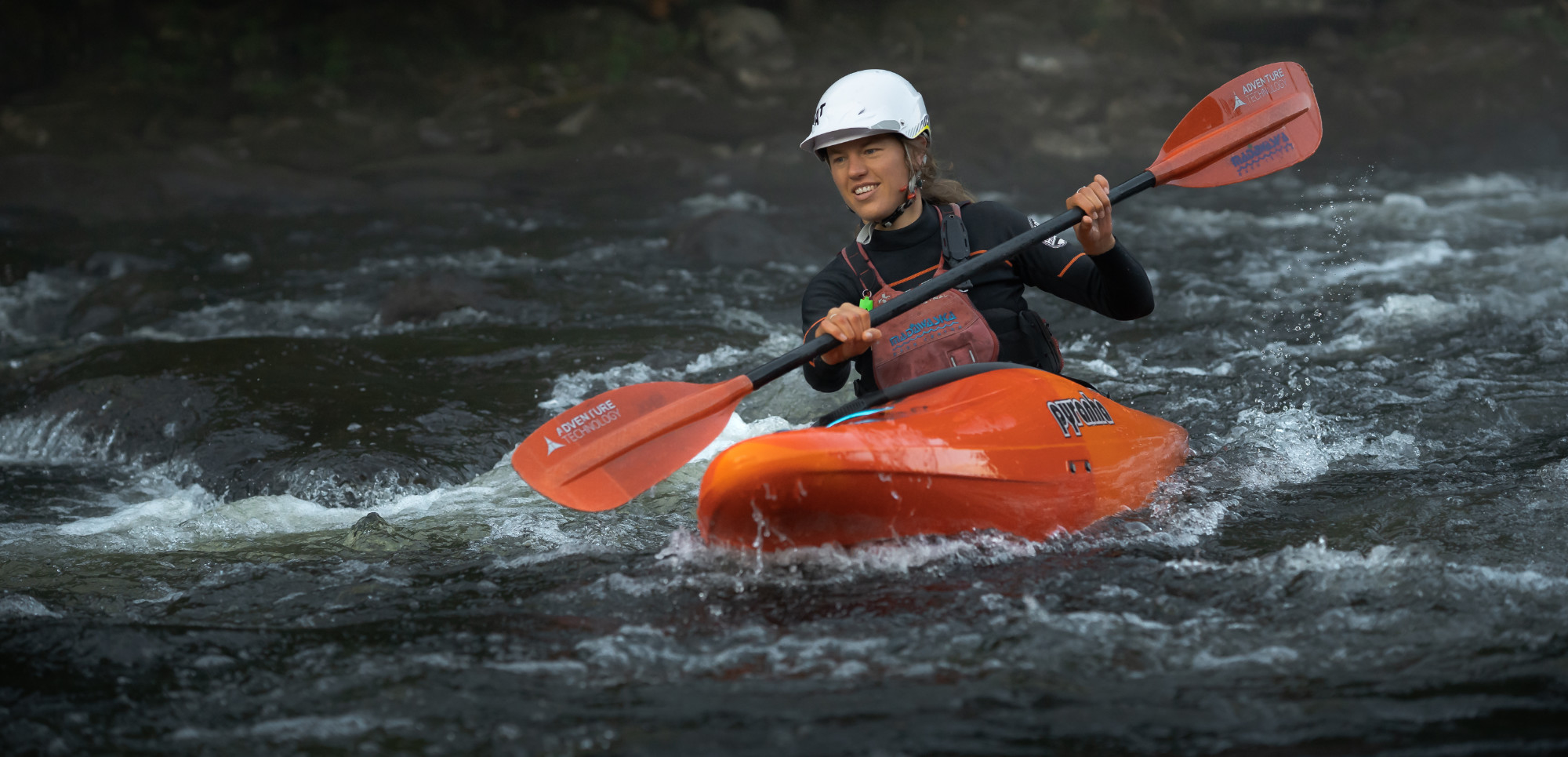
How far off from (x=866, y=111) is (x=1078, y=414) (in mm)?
928

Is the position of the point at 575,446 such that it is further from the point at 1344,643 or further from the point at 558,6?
the point at 558,6

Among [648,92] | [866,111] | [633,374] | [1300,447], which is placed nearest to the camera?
[866,111]

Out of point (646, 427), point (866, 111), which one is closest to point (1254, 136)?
point (866, 111)

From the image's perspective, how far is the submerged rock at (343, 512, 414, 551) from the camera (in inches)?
121

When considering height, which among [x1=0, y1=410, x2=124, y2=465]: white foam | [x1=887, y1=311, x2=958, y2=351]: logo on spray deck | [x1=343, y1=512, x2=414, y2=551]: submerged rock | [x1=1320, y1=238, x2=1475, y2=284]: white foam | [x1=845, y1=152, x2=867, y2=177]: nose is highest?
[x1=1320, y1=238, x2=1475, y2=284]: white foam

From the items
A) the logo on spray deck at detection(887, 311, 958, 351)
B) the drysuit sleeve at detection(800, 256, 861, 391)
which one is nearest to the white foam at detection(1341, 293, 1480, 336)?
the logo on spray deck at detection(887, 311, 958, 351)

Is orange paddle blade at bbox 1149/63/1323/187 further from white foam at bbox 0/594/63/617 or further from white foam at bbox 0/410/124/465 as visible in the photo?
white foam at bbox 0/410/124/465

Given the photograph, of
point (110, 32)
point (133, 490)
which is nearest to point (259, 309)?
point (133, 490)

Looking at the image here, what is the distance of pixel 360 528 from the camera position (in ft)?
10.6

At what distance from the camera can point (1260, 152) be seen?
3455 mm

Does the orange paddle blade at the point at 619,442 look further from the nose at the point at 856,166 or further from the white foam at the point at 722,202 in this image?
the white foam at the point at 722,202

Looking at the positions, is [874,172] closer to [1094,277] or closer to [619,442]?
[1094,277]

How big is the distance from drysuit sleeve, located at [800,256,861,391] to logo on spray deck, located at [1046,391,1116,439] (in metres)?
0.53

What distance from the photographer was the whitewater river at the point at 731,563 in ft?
6.54
